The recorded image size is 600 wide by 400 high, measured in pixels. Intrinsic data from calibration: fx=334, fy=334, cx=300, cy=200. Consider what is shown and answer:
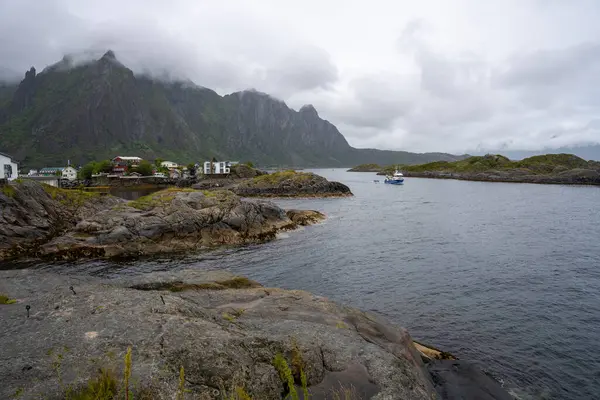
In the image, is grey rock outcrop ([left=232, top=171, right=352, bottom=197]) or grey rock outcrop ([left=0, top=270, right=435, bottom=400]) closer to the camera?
grey rock outcrop ([left=0, top=270, right=435, bottom=400])

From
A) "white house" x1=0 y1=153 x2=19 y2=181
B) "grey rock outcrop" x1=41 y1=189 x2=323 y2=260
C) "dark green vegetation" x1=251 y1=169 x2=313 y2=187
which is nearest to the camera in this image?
"grey rock outcrop" x1=41 y1=189 x2=323 y2=260

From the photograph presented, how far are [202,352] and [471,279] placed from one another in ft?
93.0

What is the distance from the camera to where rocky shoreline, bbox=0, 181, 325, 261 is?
3903 centimetres

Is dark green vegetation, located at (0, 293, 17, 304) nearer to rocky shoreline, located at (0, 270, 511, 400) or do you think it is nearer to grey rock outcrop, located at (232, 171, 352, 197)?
rocky shoreline, located at (0, 270, 511, 400)

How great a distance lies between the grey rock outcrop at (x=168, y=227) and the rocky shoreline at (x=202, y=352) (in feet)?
78.0

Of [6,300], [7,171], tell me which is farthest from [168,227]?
[7,171]

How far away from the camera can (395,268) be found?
34.5 meters

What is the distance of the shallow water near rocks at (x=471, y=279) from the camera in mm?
18031

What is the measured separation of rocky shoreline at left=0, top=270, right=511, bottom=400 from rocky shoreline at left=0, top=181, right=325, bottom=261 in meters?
24.4

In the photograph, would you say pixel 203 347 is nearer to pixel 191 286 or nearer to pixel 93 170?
pixel 191 286

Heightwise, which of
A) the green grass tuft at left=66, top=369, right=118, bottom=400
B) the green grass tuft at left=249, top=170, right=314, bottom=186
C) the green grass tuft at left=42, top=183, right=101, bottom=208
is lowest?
the green grass tuft at left=42, top=183, right=101, bottom=208

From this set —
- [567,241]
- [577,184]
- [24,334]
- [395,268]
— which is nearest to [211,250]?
[395,268]

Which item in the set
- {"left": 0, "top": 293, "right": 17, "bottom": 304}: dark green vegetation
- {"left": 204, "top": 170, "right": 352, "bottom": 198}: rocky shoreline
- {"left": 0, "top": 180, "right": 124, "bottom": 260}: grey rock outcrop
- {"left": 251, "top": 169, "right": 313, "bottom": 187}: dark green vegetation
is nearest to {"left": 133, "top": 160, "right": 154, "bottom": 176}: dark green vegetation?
{"left": 204, "top": 170, "right": 352, "bottom": 198}: rocky shoreline

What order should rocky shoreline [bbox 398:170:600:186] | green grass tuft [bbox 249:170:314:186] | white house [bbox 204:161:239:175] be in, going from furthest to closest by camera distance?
1. white house [bbox 204:161:239:175]
2. rocky shoreline [bbox 398:170:600:186]
3. green grass tuft [bbox 249:170:314:186]
